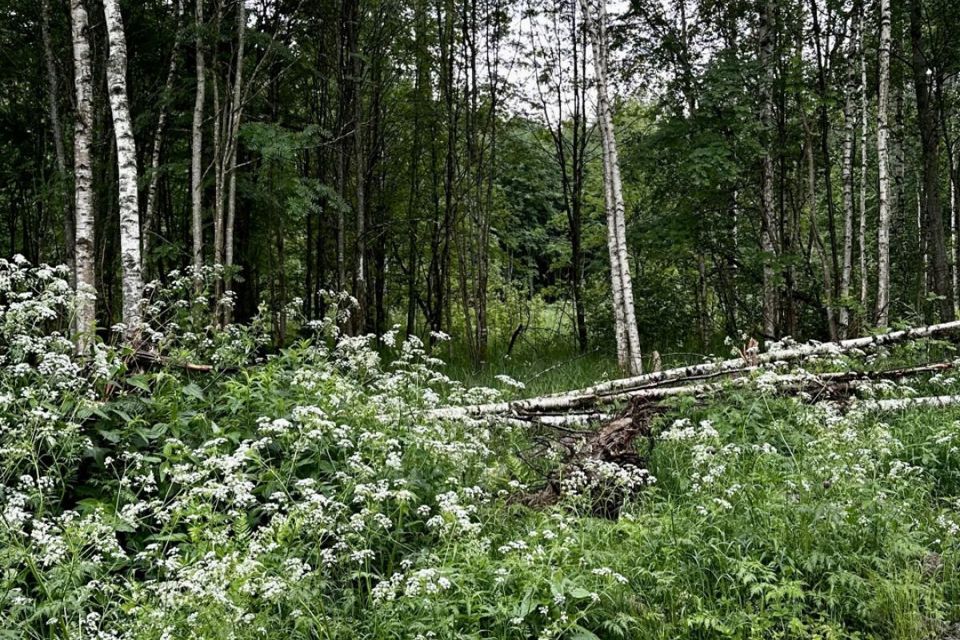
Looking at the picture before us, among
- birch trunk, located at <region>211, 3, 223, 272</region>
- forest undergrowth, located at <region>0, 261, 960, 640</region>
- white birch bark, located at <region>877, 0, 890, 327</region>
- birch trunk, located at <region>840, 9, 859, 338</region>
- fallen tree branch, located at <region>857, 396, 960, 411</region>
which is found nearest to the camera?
forest undergrowth, located at <region>0, 261, 960, 640</region>

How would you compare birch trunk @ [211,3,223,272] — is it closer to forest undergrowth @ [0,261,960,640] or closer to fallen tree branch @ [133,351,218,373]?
fallen tree branch @ [133,351,218,373]

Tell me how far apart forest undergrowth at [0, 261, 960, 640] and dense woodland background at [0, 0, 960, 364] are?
12.4 ft

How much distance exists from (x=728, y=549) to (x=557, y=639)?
1465 mm

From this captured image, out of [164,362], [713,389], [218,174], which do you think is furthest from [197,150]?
[713,389]

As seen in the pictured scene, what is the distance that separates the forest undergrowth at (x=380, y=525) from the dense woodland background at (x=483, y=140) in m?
3.78

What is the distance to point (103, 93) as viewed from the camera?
41.6ft

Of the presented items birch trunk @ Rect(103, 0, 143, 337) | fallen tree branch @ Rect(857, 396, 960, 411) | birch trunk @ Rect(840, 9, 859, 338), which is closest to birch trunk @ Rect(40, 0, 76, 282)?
birch trunk @ Rect(103, 0, 143, 337)

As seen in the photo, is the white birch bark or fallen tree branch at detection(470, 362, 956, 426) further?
the white birch bark

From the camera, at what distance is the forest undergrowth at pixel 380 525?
3.37 m

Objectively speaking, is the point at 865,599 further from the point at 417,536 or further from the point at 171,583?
the point at 171,583

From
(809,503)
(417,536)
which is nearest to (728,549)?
(809,503)

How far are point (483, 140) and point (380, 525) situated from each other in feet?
42.7

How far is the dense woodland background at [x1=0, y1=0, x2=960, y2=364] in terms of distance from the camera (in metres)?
11.2

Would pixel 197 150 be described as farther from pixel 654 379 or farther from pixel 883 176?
pixel 883 176
